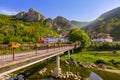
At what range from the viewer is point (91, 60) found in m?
73.1

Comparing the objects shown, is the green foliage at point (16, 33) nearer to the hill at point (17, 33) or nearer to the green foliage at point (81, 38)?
the hill at point (17, 33)

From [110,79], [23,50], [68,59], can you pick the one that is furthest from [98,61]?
[23,50]

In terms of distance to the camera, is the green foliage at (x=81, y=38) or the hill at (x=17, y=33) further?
the hill at (x=17, y=33)

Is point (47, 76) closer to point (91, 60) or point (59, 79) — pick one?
point (59, 79)

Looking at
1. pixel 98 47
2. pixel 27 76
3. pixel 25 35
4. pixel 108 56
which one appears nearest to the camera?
pixel 27 76

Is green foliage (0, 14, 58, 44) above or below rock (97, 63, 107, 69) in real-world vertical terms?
above

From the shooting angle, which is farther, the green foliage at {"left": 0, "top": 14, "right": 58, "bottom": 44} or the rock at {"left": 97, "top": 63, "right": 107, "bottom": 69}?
the green foliage at {"left": 0, "top": 14, "right": 58, "bottom": 44}

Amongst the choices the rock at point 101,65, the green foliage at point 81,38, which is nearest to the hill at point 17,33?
the green foliage at point 81,38

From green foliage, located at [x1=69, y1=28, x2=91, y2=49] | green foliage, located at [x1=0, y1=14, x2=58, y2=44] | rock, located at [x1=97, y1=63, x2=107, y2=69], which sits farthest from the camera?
green foliage, located at [x1=0, y1=14, x2=58, y2=44]

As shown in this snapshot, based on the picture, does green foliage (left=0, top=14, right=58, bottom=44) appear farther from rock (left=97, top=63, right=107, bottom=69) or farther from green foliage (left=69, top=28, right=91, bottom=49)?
rock (left=97, top=63, right=107, bottom=69)

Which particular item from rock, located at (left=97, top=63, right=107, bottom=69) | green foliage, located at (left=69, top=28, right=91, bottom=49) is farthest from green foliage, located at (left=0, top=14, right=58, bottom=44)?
rock, located at (left=97, top=63, right=107, bottom=69)

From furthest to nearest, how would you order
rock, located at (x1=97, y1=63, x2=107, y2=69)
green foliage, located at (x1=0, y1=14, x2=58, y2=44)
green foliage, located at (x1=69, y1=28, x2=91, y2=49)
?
green foliage, located at (x1=0, y1=14, x2=58, y2=44) → green foliage, located at (x1=69, y1=28, x2=91, y2=49) → rock, located at (x1=97, y1=63, x2=107, y2=69)

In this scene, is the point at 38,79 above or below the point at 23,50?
below

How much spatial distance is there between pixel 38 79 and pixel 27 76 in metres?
3.03
